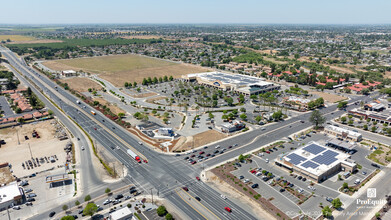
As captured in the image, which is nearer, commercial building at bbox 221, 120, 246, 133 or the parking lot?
the parking lot

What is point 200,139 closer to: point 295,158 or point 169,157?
point 169,157

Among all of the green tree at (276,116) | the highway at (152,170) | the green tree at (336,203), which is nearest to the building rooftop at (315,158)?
the green tree at (336,203)

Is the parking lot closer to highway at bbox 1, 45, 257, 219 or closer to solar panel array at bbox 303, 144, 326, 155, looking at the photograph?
solar panel array at bbox 303, 144, 326, 155

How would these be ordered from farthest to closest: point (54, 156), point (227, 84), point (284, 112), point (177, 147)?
point (227, 84) → point (284, 112) → point (177, 147) → point (54, 156)

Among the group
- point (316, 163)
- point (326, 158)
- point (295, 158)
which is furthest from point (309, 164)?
point (326, 158)

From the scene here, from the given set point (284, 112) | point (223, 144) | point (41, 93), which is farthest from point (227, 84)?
point (41, 93)

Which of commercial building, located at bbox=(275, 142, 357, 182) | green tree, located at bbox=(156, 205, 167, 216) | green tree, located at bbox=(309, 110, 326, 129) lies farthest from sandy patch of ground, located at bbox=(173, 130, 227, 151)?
green tree, located at bbox=(309, 110, 326, 129)

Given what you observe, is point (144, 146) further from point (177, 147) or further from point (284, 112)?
point (284, 112)
